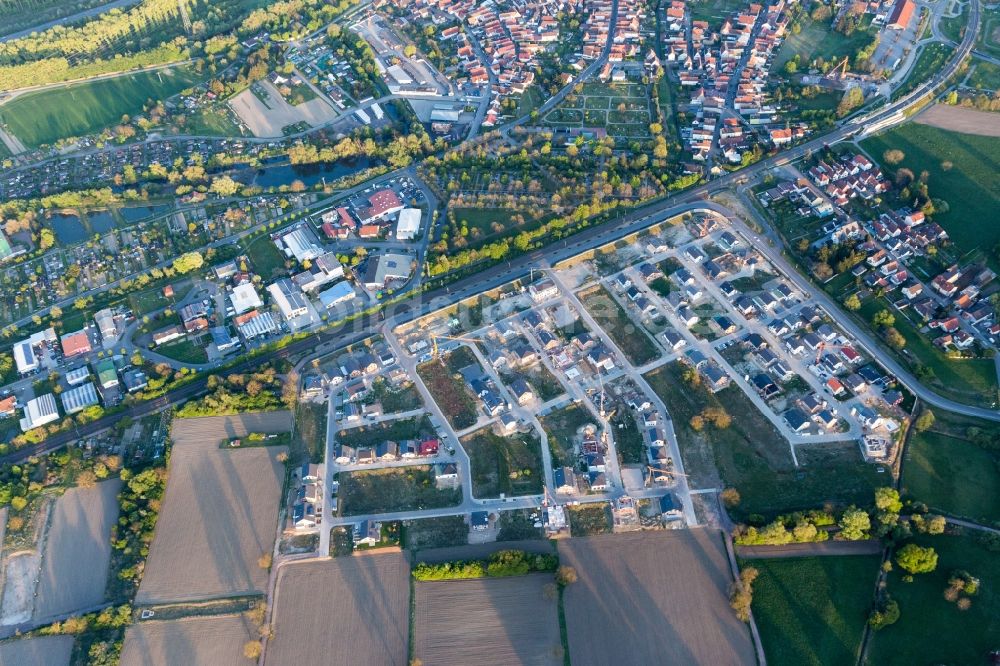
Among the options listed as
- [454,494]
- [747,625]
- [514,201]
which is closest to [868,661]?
[747,625]

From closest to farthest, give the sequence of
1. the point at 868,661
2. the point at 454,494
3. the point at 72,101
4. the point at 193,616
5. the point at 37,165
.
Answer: the point at 868,661 < the point at 193,616 < the point at 454,494 < the point at 37,165 < the point at 72,101

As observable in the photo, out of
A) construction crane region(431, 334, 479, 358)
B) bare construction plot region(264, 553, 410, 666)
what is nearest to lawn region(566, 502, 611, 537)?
bare construction plot region(264, 553, 410, 666)

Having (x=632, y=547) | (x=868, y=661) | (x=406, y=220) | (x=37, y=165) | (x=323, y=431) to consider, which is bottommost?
(x=868, y=661)

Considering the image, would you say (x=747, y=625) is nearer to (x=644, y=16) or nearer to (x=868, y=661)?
(x=868, y=661)

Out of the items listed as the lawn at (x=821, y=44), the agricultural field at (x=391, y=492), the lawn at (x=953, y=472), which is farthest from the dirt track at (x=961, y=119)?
the agricultural field at (x=391, y=492)

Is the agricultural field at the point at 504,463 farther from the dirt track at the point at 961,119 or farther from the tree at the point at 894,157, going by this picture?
the dirt track at the point at 961,119

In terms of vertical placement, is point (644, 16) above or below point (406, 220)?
above

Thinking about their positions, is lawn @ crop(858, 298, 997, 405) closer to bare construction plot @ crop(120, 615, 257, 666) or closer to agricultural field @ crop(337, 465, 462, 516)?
agricultural field @ crop(337, 465, 462, 516)

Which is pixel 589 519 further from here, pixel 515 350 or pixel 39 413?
pixel 39 413
